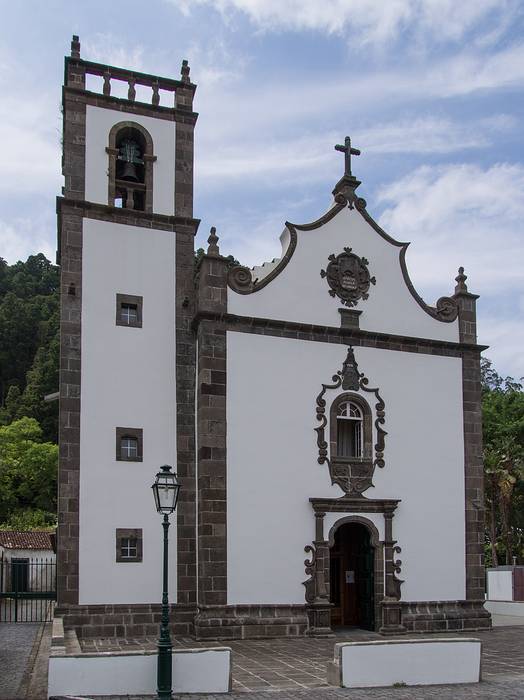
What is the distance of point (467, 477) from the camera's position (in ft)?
73.9

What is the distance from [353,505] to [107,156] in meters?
10.3

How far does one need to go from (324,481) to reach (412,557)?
2.92 m

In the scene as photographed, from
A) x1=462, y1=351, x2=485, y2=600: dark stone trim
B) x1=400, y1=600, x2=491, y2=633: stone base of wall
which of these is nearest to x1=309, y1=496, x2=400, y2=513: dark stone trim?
x1=400, y1=600, x2=491, y2=633: stone base of wall

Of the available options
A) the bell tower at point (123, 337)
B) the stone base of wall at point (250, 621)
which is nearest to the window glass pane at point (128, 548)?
the bell tower at point (123, 337)

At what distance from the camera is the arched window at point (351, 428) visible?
21156 millimetres

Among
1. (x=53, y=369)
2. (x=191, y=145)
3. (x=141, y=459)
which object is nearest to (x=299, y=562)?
(x=141, y=459)

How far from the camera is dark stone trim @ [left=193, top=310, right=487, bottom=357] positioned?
2058 cm

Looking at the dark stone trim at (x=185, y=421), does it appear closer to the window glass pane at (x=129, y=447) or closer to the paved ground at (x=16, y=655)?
the window glass pane at (x=129, y=447)

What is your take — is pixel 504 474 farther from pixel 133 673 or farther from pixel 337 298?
pixel 133 673

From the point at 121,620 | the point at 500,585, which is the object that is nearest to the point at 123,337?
the point at 121,620

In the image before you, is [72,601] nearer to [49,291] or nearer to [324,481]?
[324,481]

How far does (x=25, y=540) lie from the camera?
39344 mm

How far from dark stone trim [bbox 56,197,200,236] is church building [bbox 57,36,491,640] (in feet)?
0.17

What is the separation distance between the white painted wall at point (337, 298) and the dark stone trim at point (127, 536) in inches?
217
